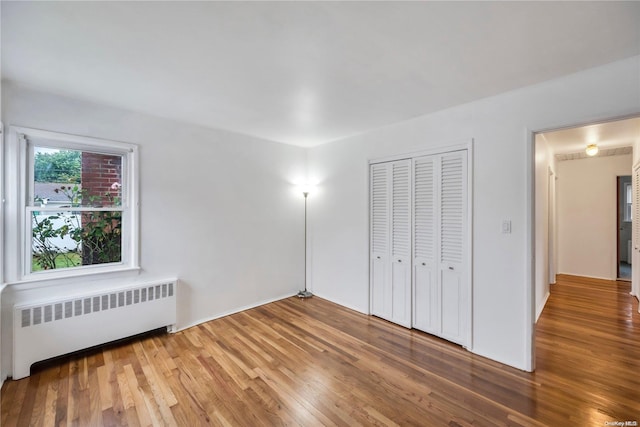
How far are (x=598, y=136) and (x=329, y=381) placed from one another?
4766 mm

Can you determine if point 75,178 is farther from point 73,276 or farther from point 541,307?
point 541,307

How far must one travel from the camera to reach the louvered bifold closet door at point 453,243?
271cm

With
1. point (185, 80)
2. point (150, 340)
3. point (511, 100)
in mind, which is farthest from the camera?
point (150, 340)

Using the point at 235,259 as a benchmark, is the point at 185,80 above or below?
above

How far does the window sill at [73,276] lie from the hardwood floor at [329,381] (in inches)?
29.7

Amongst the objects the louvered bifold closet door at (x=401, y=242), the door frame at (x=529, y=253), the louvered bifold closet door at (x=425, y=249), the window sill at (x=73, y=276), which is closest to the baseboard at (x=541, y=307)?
the door frame at (x=529, y=253)

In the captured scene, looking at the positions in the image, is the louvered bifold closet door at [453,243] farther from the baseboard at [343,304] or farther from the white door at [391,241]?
the baseboard at [343,304]

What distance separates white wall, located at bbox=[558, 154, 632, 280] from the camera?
5.14 m

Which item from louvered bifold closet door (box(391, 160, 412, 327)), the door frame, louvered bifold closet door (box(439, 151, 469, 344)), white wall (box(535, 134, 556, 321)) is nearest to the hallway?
the door frame

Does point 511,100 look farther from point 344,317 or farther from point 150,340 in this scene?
point 150,340

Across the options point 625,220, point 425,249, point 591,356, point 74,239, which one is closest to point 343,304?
point 425,249

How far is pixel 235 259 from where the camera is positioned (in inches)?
145

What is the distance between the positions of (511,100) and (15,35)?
3.71m

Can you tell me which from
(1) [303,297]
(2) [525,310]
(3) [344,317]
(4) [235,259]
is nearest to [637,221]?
(2) [525,310]
